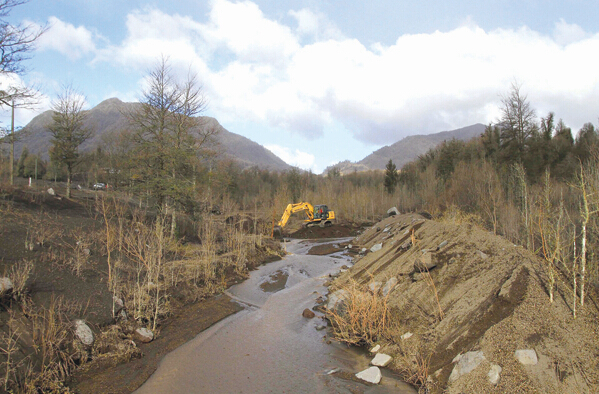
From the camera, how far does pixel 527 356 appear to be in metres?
5.66

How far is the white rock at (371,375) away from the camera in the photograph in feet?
22.0

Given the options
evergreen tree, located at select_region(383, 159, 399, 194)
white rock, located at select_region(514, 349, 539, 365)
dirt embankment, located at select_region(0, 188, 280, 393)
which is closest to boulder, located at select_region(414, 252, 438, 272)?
white rock, located at select_region(514, 349, 539, 365)

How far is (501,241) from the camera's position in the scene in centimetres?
982

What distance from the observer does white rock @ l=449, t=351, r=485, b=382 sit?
5953 mm

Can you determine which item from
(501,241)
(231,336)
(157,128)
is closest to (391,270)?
(501,241)

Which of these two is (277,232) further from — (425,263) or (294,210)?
(425,263)

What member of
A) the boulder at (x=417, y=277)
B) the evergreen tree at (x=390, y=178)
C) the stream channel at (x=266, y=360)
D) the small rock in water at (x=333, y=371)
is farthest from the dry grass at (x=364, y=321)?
the evergreen tree at (x=390, y=178)

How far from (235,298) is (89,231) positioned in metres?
7.29

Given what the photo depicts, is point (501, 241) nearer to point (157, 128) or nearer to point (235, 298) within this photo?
point (235, 298)

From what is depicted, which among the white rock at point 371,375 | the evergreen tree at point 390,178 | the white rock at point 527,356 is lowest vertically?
the white rock at point 371,375

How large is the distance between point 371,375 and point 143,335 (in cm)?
577

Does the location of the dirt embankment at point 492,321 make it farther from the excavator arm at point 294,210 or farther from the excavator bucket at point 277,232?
the excavator bucket at point 277,232

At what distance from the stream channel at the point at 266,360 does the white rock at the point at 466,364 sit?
0.89 meters

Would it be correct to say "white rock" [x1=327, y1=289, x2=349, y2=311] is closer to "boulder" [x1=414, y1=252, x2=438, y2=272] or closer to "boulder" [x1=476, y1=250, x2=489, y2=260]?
"boulder" [x1=414, y1=252, x2=438, y2=272]
